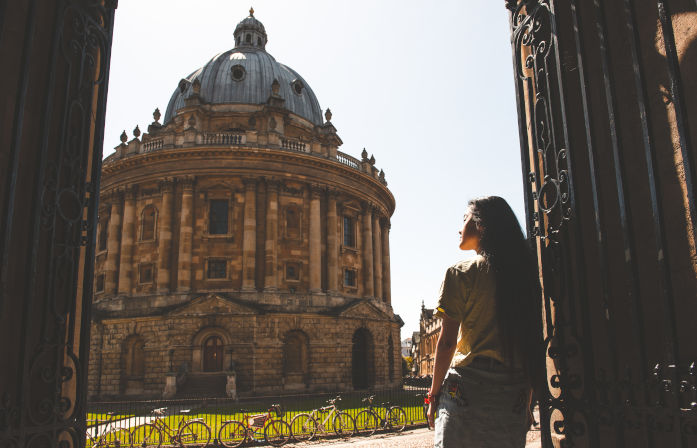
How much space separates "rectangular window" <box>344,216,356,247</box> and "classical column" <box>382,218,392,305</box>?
18.3 feet

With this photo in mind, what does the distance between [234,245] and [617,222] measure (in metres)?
34.0

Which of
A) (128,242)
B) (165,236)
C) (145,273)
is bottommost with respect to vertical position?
(145,273)

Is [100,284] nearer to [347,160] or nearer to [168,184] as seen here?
[168,184]

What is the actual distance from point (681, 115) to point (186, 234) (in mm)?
35449

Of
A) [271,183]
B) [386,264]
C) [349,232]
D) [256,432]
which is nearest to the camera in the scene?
[256,432]

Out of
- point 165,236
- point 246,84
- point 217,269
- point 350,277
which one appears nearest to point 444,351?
point 217,269

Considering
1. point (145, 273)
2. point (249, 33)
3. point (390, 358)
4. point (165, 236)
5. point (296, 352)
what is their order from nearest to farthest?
point (296, 352) < point (165, 236) < point (145, 273) < point (390, 358) < point (249, 33)

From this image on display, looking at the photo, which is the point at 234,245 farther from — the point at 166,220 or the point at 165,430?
the point at 165,430

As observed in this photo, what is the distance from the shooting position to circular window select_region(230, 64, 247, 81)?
151 ft

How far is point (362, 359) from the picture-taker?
3931cm

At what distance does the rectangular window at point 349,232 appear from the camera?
136 ft

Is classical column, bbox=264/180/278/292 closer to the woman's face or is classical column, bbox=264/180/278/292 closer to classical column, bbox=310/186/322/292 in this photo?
classical column, bbox=310/186/322/292

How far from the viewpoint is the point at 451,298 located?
11.9 ft

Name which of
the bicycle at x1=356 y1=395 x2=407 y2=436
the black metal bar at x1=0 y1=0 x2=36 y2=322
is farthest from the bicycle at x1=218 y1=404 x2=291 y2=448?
the black metal bar at x1=0 y1=0 x2=36 y2=322
